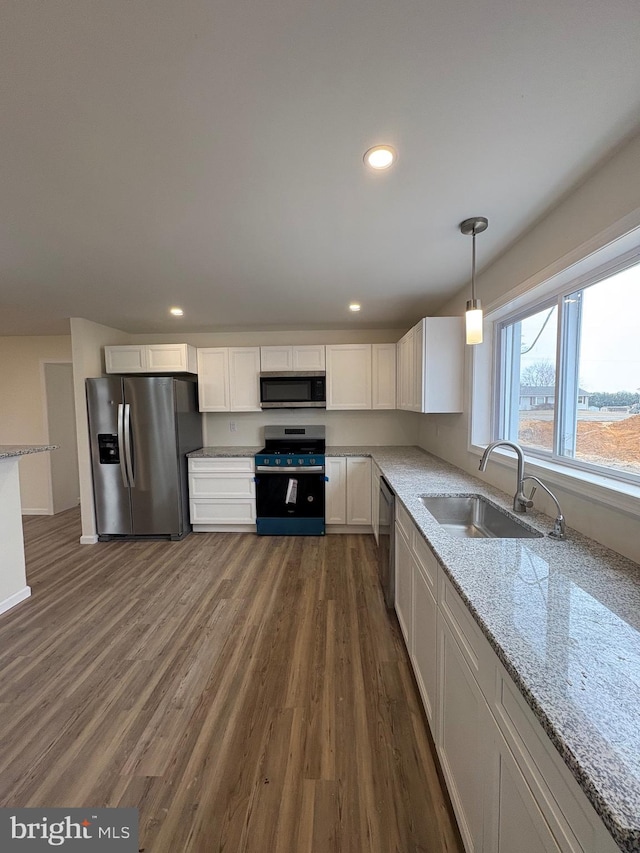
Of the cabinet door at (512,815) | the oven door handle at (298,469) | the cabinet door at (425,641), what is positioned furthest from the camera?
the oven door handle at (298,469)

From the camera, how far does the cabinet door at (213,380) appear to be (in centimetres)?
387

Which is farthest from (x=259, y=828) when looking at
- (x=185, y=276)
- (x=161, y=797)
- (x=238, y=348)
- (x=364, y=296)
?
(x=238, y=348)

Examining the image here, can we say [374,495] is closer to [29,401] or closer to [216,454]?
[216,454]

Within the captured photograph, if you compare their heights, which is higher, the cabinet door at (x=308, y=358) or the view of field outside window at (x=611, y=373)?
the cabinet door at (x=308, y=358)

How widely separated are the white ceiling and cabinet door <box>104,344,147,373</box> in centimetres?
164

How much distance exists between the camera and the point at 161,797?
1202 mm

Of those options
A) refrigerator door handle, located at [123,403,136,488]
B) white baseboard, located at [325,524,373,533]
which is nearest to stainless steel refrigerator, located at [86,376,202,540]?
refrigerator door handle, located at [123,403,136,488]

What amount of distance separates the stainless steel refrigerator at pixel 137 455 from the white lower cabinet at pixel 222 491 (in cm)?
16

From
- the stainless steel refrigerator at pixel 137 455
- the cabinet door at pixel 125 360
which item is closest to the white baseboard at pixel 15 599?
the stainless steel refrigerator at pixel 137 455

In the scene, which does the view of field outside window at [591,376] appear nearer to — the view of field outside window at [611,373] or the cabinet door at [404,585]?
the view of field outside window at [611,373]

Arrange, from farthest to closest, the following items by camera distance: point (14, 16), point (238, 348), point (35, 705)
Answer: point (238, 348) < point (35, 705) < point (14, 16)

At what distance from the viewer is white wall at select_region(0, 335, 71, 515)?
438 centimetres

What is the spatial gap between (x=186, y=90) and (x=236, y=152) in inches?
10.4

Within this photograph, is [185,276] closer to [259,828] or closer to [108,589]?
[108,589]
